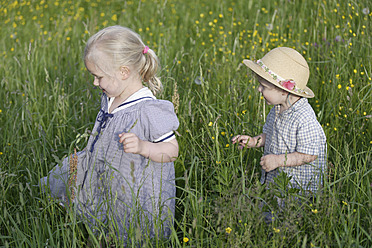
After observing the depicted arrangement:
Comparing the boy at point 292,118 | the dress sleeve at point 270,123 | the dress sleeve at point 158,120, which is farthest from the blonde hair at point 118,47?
the dress sleeve at point 270,123

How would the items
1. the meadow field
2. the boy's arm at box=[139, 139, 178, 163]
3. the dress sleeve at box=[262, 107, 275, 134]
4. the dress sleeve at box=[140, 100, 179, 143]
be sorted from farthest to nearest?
the dress sleeve at box=[262, 107, 275, 134], the dress sleeve at box=[140, 100, 179, 143], the boy's arm at box=[139, 139, 178, 163], the meadow field

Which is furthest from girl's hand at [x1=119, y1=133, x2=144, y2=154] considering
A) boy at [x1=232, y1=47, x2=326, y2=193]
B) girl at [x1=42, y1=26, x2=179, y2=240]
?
boy at [x1=232, y1=47, x2=326, y2=193]

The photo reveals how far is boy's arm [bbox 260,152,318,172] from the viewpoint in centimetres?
229

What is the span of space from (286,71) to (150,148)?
81 cm

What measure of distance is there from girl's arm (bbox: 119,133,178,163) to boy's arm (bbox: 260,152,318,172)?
1.54ft

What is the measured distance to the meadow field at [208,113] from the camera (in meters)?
1.98

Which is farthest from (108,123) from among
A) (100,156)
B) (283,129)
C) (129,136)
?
(283,129)

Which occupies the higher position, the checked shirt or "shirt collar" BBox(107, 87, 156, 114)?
"shirt collar" BBox(107, 87, 156, 114)

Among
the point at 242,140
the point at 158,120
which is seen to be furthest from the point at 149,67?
Result: the point at 242,140

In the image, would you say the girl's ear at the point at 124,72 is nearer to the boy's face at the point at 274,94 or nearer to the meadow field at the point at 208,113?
the meadow field at the point at 208,113

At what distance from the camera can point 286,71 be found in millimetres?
2328

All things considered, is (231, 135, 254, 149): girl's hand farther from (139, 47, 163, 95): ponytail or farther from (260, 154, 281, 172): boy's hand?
(139, 47, 163, 95): ponytail

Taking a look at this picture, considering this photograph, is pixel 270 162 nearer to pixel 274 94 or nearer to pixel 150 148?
pixel 274 94

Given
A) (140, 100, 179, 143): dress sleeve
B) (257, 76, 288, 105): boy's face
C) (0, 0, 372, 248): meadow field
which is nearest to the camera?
(0, 0, 372, 248): meadow field
